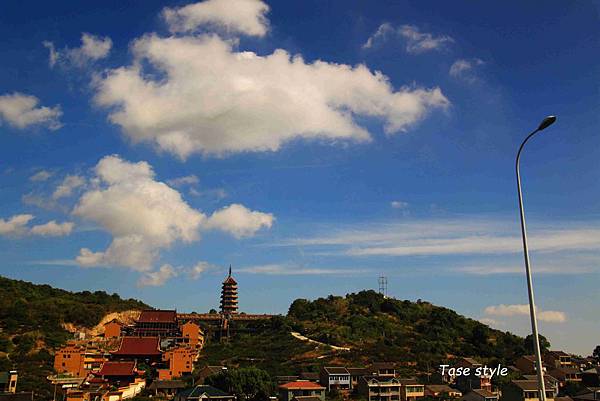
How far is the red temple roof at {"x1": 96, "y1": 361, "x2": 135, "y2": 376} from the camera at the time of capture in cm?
6250

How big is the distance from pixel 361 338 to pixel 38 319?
55322mm

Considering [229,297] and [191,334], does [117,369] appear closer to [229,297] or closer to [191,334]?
[191,334]

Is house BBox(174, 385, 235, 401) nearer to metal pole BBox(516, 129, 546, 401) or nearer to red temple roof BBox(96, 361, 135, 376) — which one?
red temple roof BBox(96, 361, 135, 376)

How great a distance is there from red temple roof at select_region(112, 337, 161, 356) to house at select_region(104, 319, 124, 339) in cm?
992

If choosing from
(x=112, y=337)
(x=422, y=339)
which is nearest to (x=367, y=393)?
(x=422, y=339)

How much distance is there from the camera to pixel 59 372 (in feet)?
212

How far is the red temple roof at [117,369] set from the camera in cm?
6250

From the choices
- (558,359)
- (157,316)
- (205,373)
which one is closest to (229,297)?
(157,316)

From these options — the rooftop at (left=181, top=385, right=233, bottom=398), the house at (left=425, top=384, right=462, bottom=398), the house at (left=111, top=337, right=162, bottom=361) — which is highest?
the house at (left=111, top=337, right=162, bottom=361)

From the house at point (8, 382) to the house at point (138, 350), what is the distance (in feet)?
57.9

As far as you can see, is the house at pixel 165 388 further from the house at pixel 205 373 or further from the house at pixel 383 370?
the house at pixel 383 370

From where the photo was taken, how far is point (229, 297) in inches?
4309

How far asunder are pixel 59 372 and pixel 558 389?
67530 mm

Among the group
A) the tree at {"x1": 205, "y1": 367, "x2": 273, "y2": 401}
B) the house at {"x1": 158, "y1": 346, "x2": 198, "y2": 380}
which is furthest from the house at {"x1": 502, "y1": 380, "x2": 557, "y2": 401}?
the house at {"x1": 158, "y1": 346, "x2": 198, "y2": 380}
